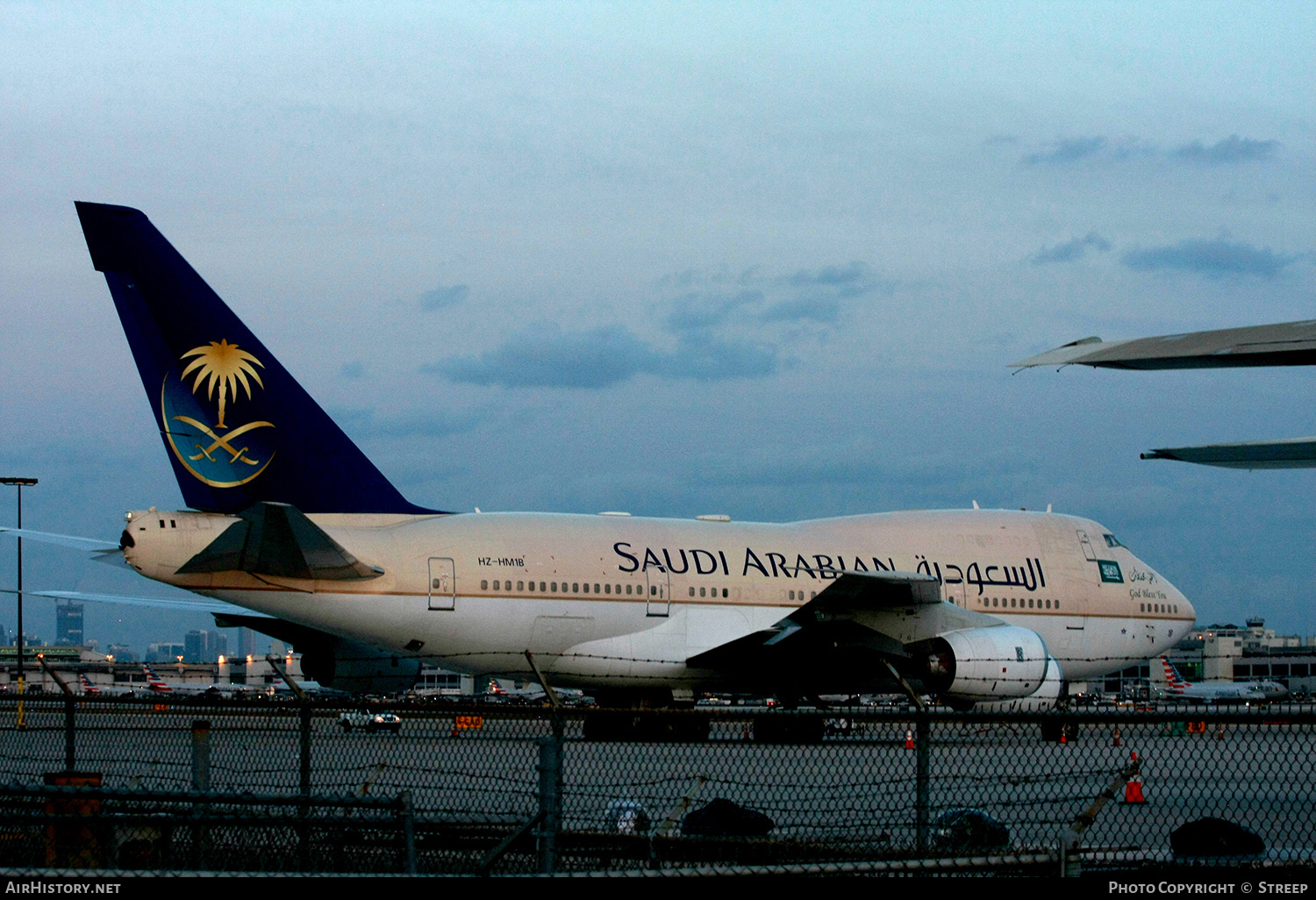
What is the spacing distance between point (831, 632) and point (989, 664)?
96.8 inches

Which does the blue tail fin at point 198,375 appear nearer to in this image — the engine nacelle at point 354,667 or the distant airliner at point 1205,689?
the engine nacelle at point 354,667

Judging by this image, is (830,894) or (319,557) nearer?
(830,894)

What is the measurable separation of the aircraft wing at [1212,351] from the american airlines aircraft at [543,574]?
11.9m

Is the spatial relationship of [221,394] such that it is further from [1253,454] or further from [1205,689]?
[1205,689]

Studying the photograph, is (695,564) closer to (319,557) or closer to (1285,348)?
(319,557)

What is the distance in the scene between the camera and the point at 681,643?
23.1m

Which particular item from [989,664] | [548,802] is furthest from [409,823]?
[989,664]

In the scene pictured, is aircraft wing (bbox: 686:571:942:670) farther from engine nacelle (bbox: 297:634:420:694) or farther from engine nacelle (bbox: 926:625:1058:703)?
engine nacelle (bbox: 297:634:420:694)

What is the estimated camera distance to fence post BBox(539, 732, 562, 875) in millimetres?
6922

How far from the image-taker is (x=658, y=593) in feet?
75.3

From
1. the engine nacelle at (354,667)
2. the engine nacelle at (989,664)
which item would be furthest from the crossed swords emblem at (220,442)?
the engine nacelle at (989,664)

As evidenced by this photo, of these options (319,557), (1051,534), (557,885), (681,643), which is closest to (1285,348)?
(557,885)

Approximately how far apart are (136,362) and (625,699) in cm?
945

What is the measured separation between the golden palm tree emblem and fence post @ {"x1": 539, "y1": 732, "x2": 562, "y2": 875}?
14463 mm
